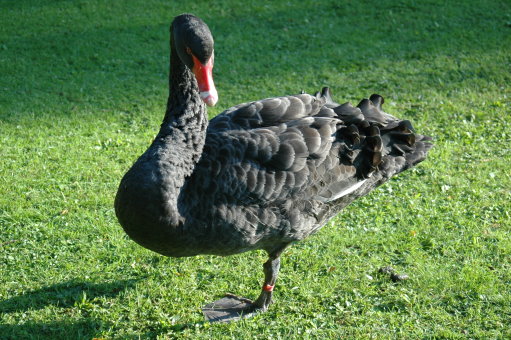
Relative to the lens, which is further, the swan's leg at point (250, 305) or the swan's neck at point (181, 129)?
the swan's leg at point (250, 305)

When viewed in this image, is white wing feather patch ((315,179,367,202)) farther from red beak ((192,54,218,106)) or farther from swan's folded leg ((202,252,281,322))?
red beak ((192,54,218,106))

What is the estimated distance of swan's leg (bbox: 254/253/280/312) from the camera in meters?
3.21

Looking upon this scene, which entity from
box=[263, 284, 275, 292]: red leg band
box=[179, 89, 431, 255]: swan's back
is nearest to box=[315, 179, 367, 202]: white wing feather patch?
box=[179, 89, 431, 255]: swan's back

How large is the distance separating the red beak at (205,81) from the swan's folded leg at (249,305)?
0.98 m

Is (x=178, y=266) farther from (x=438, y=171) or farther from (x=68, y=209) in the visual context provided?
(x=438, y=171)

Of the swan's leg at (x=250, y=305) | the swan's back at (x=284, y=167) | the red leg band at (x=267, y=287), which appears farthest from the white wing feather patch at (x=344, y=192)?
the red leg band at (x=267, y=287)

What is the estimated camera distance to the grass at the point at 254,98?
10.5 ft

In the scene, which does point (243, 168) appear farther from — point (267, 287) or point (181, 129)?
point (267, 287)

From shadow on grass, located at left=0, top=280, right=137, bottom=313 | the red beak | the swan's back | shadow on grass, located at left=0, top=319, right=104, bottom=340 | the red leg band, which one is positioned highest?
the red beak

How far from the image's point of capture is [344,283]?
344 cm

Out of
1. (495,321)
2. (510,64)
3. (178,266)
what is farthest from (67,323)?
(510,64)

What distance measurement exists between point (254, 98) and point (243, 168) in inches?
106

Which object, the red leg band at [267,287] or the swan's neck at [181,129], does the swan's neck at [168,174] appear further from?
the red leg band at [267,287]

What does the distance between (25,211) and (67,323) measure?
111 cm
